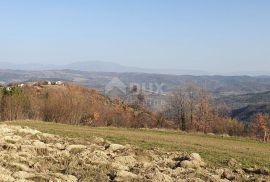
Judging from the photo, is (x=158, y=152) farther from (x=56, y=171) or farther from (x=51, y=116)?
(x=51, y=116)

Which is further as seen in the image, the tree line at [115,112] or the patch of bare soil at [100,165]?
the tree line at [115,112]

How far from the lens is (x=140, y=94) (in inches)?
4845

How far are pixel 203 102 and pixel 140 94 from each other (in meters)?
40.9

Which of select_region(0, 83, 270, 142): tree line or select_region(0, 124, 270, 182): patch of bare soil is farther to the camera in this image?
select_region(0, 83, 270, 142): tree line

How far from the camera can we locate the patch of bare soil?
13437 mm

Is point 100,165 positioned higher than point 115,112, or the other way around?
point 100,165

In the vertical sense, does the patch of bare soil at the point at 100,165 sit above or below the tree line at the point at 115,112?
above

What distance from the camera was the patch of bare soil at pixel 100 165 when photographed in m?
13.4

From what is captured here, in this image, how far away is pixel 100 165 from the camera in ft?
50.3

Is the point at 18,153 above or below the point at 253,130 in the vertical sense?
above

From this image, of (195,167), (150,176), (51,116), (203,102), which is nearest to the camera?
(150,176)

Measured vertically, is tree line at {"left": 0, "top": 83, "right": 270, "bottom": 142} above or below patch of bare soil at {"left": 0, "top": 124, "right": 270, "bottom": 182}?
below

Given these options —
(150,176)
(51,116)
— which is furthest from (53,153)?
(51,116)

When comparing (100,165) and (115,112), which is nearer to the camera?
(100,165)
